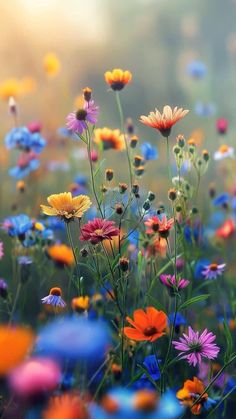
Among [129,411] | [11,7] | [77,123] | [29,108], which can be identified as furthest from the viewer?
[11,7]

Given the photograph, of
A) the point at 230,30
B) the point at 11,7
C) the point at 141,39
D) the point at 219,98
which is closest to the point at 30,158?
the point at 11,7

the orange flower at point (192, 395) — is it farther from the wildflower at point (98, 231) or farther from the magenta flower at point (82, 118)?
the magenta flower at point (82, 118)

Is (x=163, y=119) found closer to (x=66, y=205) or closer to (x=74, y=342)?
(x=66, y=205)

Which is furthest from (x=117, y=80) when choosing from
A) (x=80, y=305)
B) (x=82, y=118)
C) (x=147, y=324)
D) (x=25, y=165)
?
(x=25, y=165)

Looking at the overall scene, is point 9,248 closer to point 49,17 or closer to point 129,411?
point 129,411

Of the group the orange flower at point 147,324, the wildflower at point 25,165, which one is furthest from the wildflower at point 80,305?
the wildflower at point 25,165

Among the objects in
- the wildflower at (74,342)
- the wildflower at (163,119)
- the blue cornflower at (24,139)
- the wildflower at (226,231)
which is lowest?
the wildflower at (74,342)
